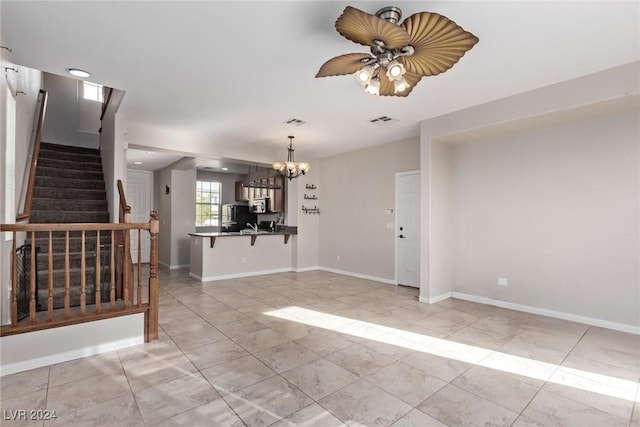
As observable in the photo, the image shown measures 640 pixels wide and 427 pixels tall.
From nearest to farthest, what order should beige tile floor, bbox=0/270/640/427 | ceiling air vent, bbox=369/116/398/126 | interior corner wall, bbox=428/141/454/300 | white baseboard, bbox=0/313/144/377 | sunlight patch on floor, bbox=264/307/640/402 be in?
beige tile floor, bbox=0/270/640/427 < sunlight patch on floor, bbox=264/307/640/402 < white baseboard, bbox=0/313/144/377 < ceiling air vent, bbox=369/116/398/126 < interior corner wall, bbox=428/141/454/300

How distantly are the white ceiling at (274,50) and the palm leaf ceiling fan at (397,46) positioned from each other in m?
0.29

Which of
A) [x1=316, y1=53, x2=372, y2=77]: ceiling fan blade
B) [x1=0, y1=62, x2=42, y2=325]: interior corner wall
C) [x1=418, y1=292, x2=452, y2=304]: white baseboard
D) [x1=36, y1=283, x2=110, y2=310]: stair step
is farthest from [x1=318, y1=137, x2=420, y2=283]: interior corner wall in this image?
[x1=0, y1=62, x2=42, y2=325]: interior corner wall

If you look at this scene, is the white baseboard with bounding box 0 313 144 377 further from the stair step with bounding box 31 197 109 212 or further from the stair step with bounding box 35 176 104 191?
the stair step with bounding box 35 176 104 191

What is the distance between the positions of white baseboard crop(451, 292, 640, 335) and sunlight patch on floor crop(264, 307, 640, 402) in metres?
1.42

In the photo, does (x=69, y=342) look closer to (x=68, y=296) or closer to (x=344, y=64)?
(x=68, y=296)

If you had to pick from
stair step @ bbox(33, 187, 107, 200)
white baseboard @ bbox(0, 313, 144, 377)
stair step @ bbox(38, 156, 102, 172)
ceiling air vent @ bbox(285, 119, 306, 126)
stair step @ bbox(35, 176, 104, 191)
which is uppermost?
ceiling air vent @ bbox(285, 119, 306, 126)

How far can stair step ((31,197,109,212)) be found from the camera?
4430mm

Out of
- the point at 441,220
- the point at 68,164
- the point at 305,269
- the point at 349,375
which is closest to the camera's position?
the point at 349,375

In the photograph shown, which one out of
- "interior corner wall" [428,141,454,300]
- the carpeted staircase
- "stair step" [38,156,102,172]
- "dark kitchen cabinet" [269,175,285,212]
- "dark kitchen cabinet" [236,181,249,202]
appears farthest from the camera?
"dark kitchen cabinet" [236,181,249,202]

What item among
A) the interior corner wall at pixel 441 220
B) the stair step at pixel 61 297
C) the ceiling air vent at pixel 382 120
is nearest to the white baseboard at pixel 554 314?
the interior corner wall at pixel 441 220

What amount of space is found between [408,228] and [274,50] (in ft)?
12.9

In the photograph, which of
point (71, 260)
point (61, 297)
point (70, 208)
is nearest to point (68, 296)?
point (61, 297)

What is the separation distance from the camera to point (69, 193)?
191 inches

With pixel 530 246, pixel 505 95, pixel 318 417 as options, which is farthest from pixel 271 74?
pixel 530 246
